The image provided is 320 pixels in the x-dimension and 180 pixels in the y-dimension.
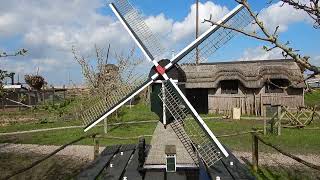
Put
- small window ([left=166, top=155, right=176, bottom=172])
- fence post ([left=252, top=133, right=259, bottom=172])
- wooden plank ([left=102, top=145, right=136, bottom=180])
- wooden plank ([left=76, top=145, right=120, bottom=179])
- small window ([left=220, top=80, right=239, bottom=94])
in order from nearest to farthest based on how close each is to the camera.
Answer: wooden plank ([left=76, top=145, right=120, bottom=179]) → wooden plank ([left=102, top=145, right=136, bottom=180]) → small window ([left=166, top=155, right=176, bottom=172]) → fence post ([left=252, top=133, right=259, bottom=172]) → small window ([left=220, top=80, right=239, bottom=94])

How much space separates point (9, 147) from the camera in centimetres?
1571

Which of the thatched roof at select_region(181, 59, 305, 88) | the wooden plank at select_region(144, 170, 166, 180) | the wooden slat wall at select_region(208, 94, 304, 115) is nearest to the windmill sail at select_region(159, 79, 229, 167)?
the wooden plank at select_region(144, 170, 166, 180)

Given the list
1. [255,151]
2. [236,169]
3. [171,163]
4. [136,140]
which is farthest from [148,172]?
[136,140]

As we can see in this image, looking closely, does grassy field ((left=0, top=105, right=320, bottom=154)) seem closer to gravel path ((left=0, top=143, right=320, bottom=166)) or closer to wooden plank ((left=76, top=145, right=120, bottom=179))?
gravel path ((left=0, top=143, right=320, bottom=166))

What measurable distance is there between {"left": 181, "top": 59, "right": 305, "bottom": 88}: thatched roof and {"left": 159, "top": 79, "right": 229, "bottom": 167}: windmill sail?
18.1 meters

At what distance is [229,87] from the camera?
94.3ft

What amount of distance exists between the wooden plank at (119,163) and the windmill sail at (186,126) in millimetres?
1430

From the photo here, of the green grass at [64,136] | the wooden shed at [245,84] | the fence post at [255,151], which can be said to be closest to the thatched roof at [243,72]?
the wooden shed at [245,84]

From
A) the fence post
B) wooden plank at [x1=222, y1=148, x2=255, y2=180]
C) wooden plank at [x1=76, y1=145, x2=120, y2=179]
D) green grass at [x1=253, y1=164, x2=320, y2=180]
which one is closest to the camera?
wooden plank at [x1=222, y1=148, x2=255, y2=180]

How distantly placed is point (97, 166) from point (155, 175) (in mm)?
1357

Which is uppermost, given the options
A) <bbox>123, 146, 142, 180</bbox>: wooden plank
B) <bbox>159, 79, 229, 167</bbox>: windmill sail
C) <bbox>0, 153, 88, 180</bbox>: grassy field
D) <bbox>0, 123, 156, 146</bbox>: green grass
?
<bbox>159, 79, 229, 167</bbox>: windmill sail

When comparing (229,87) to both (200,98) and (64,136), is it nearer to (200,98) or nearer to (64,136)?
(200,98)

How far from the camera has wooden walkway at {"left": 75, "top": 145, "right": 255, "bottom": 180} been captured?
6965 mm

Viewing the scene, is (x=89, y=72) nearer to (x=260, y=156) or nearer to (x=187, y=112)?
(x=260, y=156)
